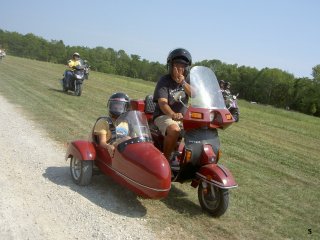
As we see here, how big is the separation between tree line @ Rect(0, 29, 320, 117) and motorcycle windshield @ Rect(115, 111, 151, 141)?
410 inches

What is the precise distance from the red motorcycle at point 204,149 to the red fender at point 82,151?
123 cm

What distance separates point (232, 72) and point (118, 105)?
74.8 metres

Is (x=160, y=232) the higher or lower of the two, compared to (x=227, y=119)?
lower

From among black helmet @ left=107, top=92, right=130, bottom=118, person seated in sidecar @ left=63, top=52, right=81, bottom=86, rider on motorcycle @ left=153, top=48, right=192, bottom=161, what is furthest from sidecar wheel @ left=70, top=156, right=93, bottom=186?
person seated in sidecar @ left=63, top=52, right=81, bottom=86

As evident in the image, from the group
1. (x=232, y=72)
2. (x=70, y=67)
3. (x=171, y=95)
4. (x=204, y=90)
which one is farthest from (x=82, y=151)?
(x=232, y=72)

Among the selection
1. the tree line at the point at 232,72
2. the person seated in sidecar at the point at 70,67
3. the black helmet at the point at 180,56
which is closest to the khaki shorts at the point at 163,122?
the black helmet at the point at 180,56

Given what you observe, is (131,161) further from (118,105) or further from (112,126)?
(118,105)

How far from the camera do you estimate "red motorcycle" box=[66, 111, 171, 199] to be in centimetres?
502

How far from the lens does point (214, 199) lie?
542 cm

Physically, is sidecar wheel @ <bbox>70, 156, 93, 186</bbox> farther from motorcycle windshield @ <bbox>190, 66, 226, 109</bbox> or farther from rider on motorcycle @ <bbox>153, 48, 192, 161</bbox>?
motorcycle windshield @ <bbox>190, 66, 226, 109</bbox>

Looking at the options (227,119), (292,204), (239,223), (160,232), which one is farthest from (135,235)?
(292,204)

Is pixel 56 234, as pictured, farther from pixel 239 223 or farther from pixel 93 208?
pixel 239 223

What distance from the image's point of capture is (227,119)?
5.42 m

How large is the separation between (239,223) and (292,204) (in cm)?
152
